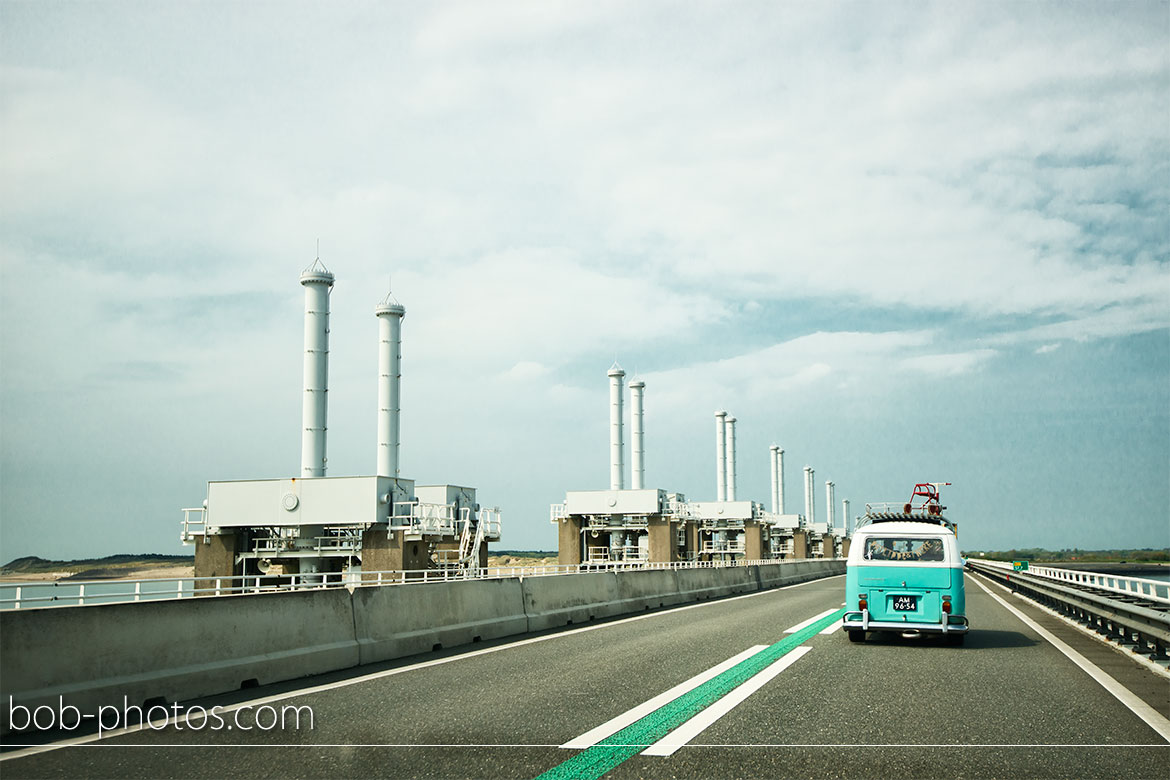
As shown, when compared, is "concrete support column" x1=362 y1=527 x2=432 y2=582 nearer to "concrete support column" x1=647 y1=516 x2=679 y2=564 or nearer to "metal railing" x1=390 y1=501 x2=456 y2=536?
"metal railing" x1=390 y1=501 x2=456 y2=536

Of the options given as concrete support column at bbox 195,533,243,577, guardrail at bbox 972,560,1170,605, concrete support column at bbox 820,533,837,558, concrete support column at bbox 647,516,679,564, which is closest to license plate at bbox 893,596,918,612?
guardrail at bbox 972,560,1170,605

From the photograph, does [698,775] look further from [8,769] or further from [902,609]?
[902,609]

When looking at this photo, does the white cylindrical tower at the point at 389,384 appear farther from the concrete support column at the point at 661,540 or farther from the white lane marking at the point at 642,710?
the white lane marking at the point at 642,710

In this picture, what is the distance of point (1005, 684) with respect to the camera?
11070mm

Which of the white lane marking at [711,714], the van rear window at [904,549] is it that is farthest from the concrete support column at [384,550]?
the white lane marking at [711,714]

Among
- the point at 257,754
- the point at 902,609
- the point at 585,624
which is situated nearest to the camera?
the point at 257,754

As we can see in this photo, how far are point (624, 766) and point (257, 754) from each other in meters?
2.77

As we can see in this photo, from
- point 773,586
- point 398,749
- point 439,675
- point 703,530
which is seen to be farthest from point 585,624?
point 703,530

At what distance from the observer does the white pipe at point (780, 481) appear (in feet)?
449

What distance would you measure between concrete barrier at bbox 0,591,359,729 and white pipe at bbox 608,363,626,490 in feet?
226

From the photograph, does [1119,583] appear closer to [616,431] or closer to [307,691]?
[307,691]

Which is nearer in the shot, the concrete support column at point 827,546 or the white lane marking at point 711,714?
the white lane marking at point 711,714

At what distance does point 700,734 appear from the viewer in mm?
7926

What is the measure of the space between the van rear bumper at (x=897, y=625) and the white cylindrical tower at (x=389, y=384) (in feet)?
145
